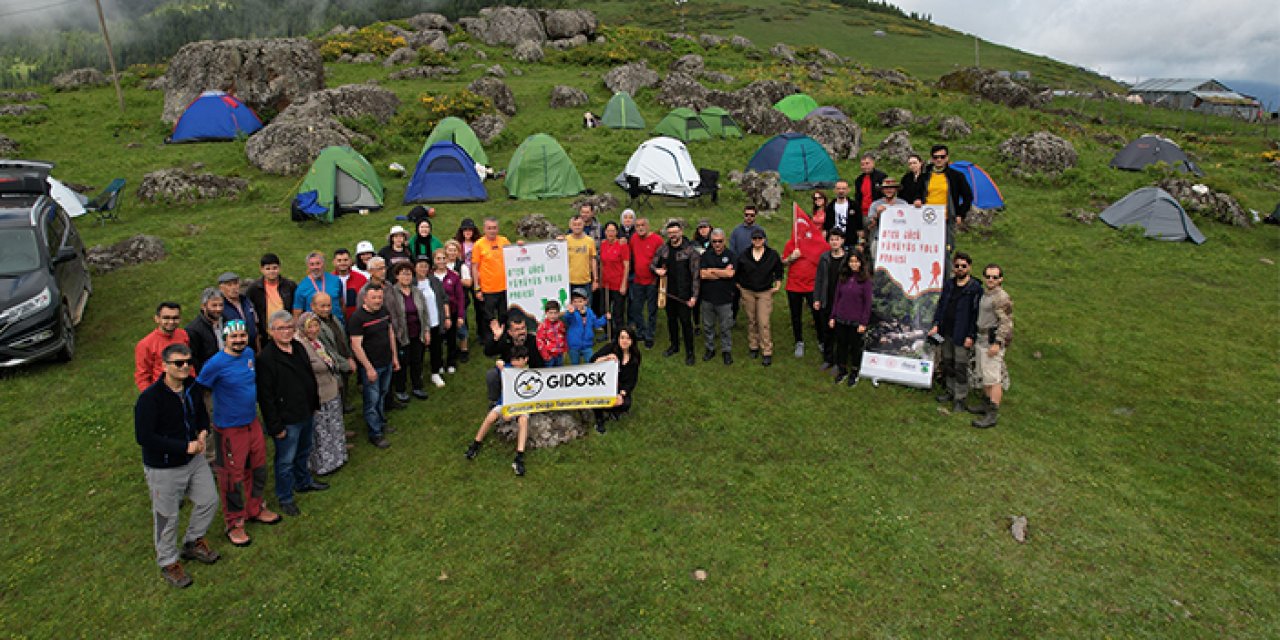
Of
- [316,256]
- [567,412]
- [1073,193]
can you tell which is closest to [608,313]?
[567,412]

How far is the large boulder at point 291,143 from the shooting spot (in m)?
19.5

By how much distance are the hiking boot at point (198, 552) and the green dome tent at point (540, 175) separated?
13.7 m

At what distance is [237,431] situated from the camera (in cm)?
570

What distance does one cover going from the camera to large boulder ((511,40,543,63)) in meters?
40.0

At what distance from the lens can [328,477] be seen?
22.7ft

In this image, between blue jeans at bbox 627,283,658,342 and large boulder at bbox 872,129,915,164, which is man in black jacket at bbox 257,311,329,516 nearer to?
blue jeans at bbox 627,283,658,342

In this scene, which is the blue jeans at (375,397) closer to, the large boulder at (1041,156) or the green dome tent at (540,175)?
the green dome tent at (540,175)

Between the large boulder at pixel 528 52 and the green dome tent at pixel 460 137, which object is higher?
the large boulder at pixel 528 52

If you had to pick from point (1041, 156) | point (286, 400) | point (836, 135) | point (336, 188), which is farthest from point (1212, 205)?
point (336, 188)

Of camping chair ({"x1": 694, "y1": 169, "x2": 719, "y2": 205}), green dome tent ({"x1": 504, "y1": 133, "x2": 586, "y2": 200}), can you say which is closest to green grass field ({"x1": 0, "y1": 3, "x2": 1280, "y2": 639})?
camping chair ({"x1": 694, "y1": 169, "x2": 719, "y2": 205})

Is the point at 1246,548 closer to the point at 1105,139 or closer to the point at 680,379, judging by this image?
the point at 680,379

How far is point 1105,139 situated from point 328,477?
34.6 m

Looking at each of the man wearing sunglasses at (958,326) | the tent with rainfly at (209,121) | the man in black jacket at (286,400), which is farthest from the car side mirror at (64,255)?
the tent with rainfly at (209,121)

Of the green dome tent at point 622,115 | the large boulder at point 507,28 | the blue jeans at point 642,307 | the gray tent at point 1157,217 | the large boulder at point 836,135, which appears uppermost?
the large boulder at point 507,28
